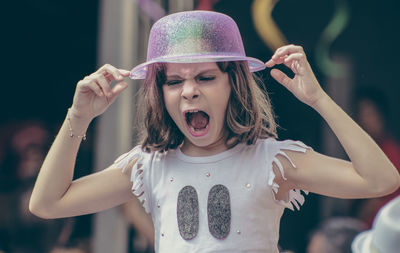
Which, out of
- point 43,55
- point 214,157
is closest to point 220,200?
point 214,157

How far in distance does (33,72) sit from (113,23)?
1.22 meters

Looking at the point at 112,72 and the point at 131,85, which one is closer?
the point at 112,72

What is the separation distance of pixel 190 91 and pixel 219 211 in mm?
361

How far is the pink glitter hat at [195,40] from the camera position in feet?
7.12

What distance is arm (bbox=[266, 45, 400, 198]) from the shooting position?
6.82 feet

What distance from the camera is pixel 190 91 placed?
214 cm

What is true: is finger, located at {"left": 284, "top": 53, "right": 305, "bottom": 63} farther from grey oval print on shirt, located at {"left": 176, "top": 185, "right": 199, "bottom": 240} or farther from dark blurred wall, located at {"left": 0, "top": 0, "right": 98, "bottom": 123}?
dark blurred wall, located at {"left": 0, "top": 0, "right": 98, "bottom": 123}

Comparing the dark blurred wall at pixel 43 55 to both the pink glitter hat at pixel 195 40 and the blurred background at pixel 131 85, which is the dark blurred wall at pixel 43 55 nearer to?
the blurred background at pixel 131 85

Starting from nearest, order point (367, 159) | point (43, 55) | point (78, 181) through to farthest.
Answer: point (367, 159) < point (78, 181) < point (43, 55)

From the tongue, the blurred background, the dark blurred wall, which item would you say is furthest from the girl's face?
the dark blurred wall

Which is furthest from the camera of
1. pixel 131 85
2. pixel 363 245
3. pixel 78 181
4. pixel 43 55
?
pixel 43 55

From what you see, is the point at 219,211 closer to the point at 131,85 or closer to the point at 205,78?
the point at 205,78

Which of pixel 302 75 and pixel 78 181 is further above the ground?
pixel 302 75

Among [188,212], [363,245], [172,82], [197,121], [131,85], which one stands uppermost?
[172,82]
